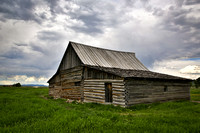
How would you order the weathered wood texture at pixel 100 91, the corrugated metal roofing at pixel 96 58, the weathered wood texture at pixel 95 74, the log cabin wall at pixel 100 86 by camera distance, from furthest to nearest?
the corrugated metal roofing at pixel 96 58 → the weathered wood texture at pixel 95 74 → the log cabin wall at pixel 100 86 → the weathered wood texture at pixel 100 91

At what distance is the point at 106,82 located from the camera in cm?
1363

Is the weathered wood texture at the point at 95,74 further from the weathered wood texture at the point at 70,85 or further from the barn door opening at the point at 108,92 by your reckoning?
the weathered wood texture at the point at 70,85

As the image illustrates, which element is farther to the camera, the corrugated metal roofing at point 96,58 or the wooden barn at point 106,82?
the corrugated metal roofing at point 96,58

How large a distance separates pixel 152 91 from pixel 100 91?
555 centimetres

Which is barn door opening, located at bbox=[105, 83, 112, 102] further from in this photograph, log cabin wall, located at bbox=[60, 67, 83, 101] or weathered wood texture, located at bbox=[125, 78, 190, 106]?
log cabin wall, located at bbox=[60, 67, 83, 101]

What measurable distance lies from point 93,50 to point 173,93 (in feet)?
40.8

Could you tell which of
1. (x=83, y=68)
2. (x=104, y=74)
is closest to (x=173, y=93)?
(x=104, y=74)

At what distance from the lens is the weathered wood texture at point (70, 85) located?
16.9 metres

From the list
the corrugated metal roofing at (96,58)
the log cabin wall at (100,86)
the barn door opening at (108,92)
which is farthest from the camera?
the corrugated metal roofing at (96,58)

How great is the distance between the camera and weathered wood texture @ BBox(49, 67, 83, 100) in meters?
16.9

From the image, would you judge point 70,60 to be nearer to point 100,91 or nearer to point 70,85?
point 70,85

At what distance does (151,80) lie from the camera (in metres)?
14.3

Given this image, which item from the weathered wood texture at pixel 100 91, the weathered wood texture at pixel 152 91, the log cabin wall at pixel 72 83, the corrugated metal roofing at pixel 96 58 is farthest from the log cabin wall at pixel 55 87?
the weathered wood texture at pixel 152 91

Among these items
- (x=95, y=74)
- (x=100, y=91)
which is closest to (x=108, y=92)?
(x=100, y=91)
